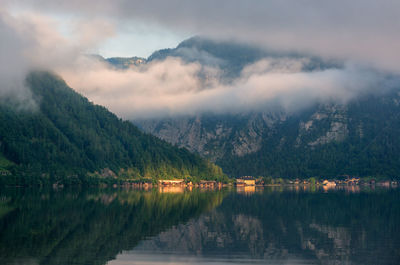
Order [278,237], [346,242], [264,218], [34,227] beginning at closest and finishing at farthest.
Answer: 1. [346,242]
2. [278,237]
3. [34,227]
4. [264,218]

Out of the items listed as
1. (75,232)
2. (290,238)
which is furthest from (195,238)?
(75,232)

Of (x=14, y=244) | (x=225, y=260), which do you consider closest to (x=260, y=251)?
(x=225, y=260)

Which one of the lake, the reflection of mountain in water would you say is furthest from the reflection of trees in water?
the reflection of mountain in water

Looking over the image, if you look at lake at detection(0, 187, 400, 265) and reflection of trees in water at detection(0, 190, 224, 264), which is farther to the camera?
reflection of trees in water at detection(0, 190, 224, 264)

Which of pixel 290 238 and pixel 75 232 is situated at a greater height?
pixel 75 232

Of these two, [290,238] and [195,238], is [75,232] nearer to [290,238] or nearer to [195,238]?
[195,238]

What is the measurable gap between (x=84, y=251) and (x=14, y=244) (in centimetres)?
939

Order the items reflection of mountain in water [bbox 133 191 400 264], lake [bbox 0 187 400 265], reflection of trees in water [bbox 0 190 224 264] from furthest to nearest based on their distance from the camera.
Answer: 1. reflection of mountain in water [bbox 133 191 400 264]
2. reflection of trees in water [bbox 0 190 224 264]
3. lake [bbox 0 187 400 265]

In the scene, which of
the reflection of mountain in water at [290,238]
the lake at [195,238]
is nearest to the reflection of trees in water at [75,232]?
the lake at [195,238]

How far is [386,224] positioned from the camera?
8250cm

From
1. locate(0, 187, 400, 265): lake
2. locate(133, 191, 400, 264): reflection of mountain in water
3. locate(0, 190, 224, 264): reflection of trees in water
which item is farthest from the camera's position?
locate(133, 191, 400, 264): reflection of mountain in water

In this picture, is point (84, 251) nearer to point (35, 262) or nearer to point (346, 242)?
point (35, 262)

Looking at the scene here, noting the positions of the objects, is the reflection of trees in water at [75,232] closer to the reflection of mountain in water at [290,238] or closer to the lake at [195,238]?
the lake at [195,238]

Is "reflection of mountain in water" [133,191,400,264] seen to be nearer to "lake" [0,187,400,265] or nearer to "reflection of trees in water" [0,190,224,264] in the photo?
"lake" [0,187,400,265]
